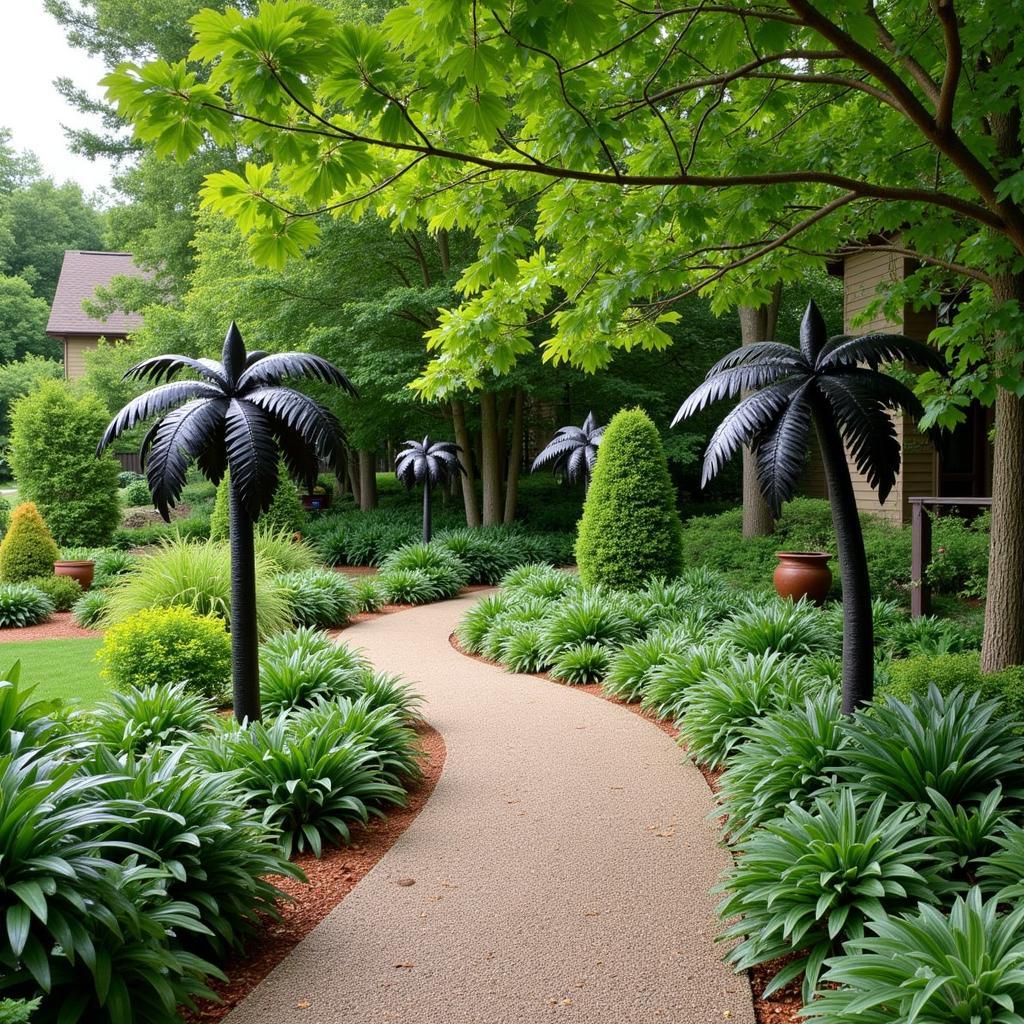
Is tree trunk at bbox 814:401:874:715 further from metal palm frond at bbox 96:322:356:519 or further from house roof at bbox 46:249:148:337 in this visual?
house roof at bbox 46:249:148:337

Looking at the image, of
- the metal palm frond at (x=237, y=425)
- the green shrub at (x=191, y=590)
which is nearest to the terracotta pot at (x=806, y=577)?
the green shrub at (x=191, y=590)

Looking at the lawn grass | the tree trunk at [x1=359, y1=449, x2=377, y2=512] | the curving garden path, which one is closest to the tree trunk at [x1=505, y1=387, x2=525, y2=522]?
the tree trunk at [x1=359, y1=449, x2=377, y2=512]

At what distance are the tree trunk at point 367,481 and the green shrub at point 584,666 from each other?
15.4 metres

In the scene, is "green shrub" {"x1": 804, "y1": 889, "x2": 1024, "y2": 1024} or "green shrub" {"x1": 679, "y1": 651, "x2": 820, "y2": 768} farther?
"green shrub" {"x1": 679, "y1": 651, "x2": 820, "y2": 768}

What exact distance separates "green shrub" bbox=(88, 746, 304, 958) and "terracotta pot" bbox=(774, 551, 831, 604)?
745cm

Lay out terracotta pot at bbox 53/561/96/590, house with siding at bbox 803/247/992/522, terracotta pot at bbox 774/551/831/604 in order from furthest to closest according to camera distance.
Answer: terracotta pot at bbox 53/561/96/590 → house with siding at bbox 803/247/992/522 → terracotta pot at bbox 774/551/831/604

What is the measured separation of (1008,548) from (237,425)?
17.2 feet

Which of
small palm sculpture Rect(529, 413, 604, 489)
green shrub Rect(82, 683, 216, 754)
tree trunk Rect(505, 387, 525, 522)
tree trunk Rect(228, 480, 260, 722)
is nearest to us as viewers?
green shrub Rect(82, 683, 216, 754)

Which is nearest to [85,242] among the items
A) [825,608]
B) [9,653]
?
[9,653]

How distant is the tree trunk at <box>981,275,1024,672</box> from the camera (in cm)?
550

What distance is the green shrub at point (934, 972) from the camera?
2.37 m

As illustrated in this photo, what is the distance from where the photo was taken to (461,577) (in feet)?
48.9

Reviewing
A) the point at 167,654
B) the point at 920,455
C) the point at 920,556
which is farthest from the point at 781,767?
the point at 920,455

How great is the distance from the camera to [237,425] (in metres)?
5.09
